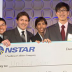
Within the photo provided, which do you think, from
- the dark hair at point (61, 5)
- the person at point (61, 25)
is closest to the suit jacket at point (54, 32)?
the person at point (61, 25)

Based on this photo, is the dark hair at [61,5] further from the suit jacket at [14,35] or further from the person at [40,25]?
the suit jacket at [14,35]

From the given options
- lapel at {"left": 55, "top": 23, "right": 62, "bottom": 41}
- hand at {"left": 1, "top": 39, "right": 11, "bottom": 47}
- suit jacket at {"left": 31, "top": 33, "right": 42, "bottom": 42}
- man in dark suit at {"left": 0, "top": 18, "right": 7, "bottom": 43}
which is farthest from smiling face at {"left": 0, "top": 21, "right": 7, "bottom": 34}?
lapel at {"left": 55, "top": 23, "right": 62, "bottom": 41}

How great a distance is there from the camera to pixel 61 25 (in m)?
1.96

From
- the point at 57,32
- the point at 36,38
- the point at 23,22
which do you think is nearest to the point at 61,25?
Result: the point at 57,32

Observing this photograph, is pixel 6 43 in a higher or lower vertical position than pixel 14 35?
lower

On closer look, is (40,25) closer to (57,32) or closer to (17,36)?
(57,32)

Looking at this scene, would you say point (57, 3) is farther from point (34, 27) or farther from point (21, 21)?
point (21, 21)

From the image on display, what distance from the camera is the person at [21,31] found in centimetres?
192

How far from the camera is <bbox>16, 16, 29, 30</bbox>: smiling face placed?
1.97 meters

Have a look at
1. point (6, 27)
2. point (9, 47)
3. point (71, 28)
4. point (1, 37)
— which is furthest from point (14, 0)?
point (71, 28)

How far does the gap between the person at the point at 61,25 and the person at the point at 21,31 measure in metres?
0.36

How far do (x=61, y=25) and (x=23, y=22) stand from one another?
2.19 feet

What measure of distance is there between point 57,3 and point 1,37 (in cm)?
114

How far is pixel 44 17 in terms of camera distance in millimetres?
1979
